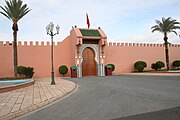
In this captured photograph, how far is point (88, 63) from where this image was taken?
2825 cm

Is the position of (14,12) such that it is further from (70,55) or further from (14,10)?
(70,55)

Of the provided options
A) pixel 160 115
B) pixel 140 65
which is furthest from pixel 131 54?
pixel 160 115

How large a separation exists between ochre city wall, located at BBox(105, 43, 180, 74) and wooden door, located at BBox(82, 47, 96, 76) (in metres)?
2.76

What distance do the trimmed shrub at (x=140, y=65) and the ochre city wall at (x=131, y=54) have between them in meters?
1.07

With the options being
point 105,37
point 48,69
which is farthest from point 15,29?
point 105,37

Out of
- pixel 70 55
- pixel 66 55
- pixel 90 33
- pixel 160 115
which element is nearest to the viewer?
pixel 160 115

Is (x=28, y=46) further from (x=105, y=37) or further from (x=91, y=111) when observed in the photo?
(x=91, y=111)

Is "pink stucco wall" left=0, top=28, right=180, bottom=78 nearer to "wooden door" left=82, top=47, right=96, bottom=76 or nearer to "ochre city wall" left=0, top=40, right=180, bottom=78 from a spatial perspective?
"ochre city wall" left=0, top=40, right=180, bottom=78

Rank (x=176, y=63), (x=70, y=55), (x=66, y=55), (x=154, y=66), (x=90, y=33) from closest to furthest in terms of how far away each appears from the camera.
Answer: (x=90, y=33)
(x=66, y=55)
(x=70, y=55)
(x=154, y=66)
(x=176, y=63)

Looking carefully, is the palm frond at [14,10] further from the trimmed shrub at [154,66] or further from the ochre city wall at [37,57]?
the trimmed shrub at [154,66]

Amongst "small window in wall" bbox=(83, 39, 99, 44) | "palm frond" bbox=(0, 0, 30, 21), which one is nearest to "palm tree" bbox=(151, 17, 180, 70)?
"small window in wall" bbox=(83, 39, 99, 44)

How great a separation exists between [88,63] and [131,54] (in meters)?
7.54

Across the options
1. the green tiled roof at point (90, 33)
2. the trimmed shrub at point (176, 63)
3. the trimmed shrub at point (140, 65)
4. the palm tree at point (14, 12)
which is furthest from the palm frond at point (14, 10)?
the trimmed shrub at point (176, 63)

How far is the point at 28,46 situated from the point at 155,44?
1962 centimetres
